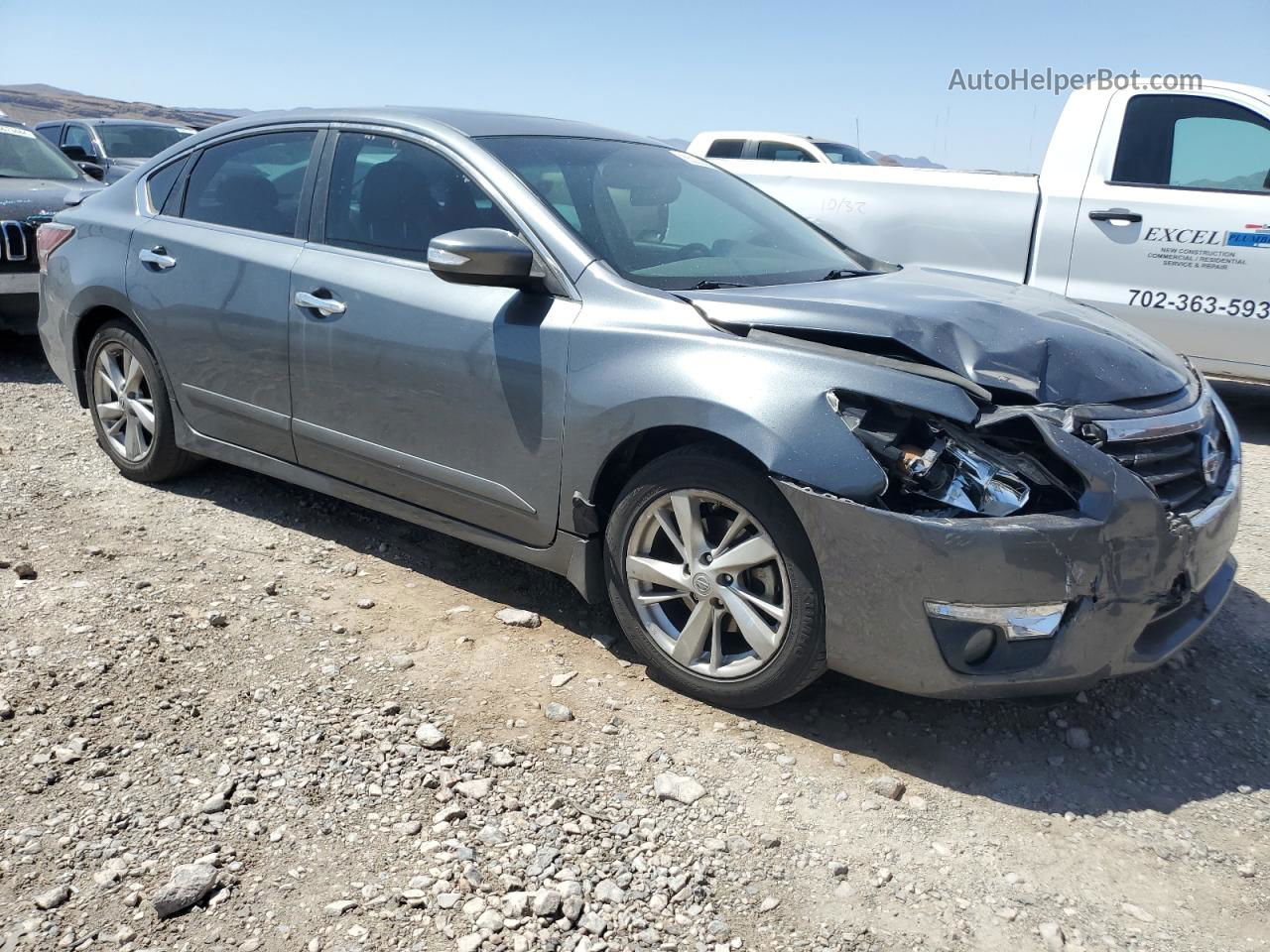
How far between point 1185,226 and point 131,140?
13.6 m

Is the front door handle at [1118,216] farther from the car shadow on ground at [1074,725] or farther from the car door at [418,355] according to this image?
the car door at [418,355]

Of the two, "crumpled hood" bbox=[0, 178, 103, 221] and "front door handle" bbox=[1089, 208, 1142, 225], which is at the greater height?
"front door handle" bbox=[1089, 208, 1142, 225]

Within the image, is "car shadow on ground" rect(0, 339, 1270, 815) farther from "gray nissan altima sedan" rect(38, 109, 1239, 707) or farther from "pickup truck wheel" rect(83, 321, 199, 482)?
"pickup truck wheel" rect(83, 321, 199, 482)

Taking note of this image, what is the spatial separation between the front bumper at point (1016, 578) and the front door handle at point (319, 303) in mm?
1837

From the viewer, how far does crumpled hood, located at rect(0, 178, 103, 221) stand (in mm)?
6965

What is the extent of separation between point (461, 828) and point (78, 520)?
2773 millimetres

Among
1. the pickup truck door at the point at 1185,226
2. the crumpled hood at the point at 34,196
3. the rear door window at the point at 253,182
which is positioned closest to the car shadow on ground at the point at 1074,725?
the rear door window at the point at 253,182

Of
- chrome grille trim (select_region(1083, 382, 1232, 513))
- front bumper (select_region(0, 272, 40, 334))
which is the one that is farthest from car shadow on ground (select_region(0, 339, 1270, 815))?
front bumper (select_region(0, 272, 40, 334))

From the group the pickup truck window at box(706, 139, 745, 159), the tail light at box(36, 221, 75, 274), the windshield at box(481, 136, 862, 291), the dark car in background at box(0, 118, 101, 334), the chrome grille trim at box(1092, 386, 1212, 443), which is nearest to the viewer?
the chrome grille trim at box(1092, 386, 1212, 443)

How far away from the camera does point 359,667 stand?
3.42 meters

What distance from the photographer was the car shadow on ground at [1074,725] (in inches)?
117

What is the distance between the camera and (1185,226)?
21.0ft

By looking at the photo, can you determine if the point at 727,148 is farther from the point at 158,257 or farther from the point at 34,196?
the point at 158,257

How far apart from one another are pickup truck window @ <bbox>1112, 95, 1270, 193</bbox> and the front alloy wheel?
15.9 feet
